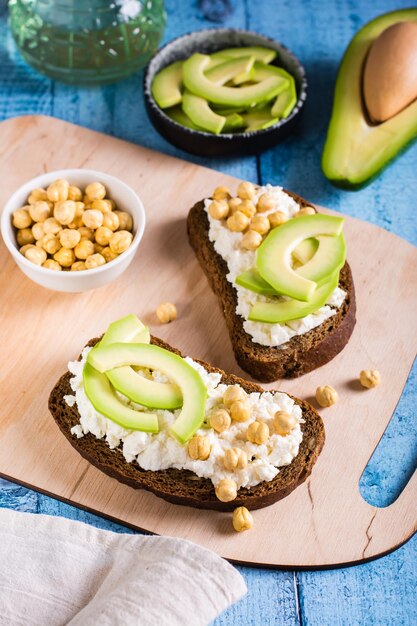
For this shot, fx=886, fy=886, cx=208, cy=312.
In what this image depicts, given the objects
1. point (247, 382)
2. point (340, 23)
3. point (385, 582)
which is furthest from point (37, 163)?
point (385, 582)

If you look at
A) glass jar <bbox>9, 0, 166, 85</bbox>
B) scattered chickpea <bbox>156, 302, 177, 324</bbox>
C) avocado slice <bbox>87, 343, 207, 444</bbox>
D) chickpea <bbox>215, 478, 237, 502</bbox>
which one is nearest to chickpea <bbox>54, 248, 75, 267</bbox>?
scattered chickpea <bbox>156, 302, 177, 324</bbox>

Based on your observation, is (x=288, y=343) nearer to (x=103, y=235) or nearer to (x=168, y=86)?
(x=103, y=235)

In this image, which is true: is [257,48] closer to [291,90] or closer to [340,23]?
[291,90]

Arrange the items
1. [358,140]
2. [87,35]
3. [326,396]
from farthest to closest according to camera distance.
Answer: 1. [87,35]
2. [358,140]
3. [326,396]

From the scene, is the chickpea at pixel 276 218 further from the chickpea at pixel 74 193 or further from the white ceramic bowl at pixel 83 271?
the chickpea at pixel 74 193

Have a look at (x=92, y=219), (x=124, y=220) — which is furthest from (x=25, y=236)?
(x=124, y=220)

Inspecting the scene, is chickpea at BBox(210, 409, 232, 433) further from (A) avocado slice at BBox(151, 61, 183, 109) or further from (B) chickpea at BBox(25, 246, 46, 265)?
(A) avocado slice at BBox(151, 61, 183, 109)

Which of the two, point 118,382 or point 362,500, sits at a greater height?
point 118,382
